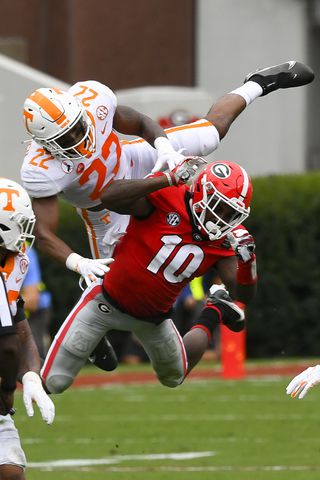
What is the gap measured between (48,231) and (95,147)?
576mm

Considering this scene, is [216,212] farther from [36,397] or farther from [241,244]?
[36,397]

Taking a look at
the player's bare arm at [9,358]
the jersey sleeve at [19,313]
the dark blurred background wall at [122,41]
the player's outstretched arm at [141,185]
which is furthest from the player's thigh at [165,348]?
the dark blurred background wall at [122,41]

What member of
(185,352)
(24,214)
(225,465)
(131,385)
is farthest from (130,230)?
(131,385)

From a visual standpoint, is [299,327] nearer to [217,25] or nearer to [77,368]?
[217,25]

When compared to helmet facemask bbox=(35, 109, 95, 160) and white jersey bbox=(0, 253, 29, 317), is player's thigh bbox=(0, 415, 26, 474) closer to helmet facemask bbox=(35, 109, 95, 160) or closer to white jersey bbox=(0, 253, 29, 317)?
white jersey bbox=(0, 253, 29, 317)

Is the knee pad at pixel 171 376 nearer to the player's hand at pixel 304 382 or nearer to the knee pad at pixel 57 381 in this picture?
the knee pad at pixel 57 381

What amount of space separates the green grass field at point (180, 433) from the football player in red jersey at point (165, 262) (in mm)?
1076

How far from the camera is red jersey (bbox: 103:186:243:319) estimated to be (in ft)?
28.8

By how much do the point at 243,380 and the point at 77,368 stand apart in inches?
241

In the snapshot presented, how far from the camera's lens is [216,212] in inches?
338

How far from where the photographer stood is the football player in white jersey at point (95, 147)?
27.7ft

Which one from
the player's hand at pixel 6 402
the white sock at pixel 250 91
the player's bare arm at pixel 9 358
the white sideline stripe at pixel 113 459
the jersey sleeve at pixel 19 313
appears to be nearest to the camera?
the player's bare arm at pixel 9 358

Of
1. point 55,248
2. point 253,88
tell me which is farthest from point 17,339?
point 253,88

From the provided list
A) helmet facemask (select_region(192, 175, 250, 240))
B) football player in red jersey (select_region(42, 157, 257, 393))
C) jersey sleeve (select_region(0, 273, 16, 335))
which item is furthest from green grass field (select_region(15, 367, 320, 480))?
jersey sleeve (select_region(0, 273, 16, 335))
